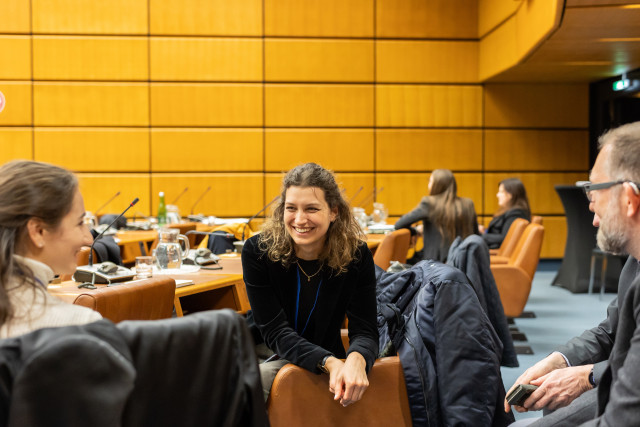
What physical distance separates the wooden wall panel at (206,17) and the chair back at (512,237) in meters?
3.88

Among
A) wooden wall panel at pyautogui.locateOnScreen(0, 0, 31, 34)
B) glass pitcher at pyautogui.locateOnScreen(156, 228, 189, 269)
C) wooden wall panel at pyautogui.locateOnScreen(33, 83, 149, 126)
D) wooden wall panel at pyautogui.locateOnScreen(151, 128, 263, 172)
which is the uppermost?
wooden wall panel at pyautogui.locateOnScreen(0, 0, 31, 34)

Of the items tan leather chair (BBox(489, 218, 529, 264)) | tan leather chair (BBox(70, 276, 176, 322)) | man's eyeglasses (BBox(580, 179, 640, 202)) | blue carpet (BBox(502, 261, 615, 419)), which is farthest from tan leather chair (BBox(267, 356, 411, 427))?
tan leather chair (BBox(489, 218, 529, 264))

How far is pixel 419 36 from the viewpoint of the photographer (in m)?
8.32

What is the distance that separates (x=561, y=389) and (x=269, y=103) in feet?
22.3

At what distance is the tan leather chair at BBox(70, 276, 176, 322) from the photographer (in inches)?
83.4

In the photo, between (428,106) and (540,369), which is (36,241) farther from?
(428,106)

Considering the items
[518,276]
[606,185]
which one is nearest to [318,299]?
[606,185]

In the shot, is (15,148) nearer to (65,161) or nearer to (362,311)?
(65,161)

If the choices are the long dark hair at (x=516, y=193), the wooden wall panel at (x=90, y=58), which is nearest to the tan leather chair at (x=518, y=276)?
the long dark hair at (x=516, y=193)

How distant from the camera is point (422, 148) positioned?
27.6 feet

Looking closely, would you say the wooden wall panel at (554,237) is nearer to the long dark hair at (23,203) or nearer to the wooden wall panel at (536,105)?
the wooden wall panel at (536,105)

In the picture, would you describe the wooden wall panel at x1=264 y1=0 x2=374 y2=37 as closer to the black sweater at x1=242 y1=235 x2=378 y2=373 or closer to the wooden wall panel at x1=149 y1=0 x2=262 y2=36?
the wooden wall panel at x1=149 y1=0 x2=262 y2=36

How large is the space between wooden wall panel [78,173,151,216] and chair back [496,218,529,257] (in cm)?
415

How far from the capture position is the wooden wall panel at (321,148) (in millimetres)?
8266
